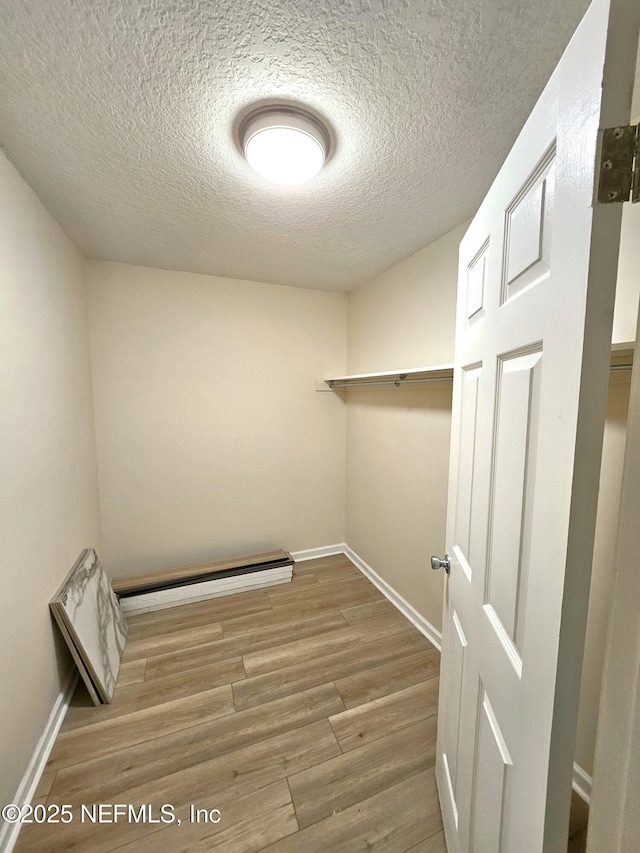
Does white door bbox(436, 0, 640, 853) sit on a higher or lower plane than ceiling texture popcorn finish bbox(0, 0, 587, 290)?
lower

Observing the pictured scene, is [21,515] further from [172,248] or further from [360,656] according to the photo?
[360,656]

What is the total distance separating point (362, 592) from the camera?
2.47 meters

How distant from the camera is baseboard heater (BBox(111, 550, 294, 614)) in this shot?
88.2 inches

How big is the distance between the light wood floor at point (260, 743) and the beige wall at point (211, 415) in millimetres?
720

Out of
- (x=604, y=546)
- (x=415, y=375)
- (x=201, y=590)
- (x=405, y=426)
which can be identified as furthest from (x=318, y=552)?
(x=604, y=546)

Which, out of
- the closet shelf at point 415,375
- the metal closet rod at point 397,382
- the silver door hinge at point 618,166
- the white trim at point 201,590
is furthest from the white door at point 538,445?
the white trim at point 201,590

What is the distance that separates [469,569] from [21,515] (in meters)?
1.64

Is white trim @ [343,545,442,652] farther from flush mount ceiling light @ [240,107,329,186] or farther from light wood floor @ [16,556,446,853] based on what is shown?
flush mount ceiling light @ [240,107,329,186]

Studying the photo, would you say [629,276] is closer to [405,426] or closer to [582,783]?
[405,426]

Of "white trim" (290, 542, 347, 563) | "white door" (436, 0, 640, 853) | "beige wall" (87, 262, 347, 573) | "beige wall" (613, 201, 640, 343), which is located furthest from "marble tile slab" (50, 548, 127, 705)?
"beige wall" (613, 201, 640, 343)

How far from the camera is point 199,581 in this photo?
2.38 metres

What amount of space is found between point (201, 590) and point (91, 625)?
0.80 meters

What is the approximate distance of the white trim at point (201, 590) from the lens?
2.23m

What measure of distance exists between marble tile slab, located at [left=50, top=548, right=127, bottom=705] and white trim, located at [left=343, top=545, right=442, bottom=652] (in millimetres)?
1745
